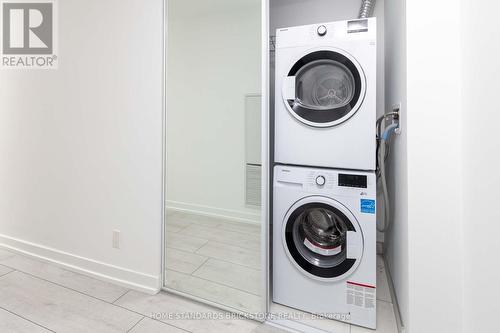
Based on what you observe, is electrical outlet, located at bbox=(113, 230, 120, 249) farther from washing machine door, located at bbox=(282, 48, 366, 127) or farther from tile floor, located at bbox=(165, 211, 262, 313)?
washing machine door, located at bbox=(282, 48, 366, 127)

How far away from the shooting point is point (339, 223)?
159cm

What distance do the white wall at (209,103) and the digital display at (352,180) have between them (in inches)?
21.7

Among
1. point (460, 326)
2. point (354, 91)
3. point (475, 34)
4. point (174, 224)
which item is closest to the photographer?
point (475, 34)

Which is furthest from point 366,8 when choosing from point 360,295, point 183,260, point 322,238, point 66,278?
point 66,278

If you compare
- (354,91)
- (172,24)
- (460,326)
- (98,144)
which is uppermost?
(172,24)

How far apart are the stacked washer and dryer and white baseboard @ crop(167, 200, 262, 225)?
204 millimetres

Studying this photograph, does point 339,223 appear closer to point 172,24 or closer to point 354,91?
point 354,91

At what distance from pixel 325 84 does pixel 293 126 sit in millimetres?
337

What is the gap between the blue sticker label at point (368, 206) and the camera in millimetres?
1411

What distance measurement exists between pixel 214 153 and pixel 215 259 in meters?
0.76

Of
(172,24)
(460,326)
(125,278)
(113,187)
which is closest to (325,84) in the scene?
(172,24)

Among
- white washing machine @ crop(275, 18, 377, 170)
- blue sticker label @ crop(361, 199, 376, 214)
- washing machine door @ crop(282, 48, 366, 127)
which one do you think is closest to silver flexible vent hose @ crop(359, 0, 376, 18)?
white washing machine @ crop(275, 18, 377, 170)

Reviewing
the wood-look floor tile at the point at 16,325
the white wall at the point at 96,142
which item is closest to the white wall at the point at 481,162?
the white wall at the point at 96,142

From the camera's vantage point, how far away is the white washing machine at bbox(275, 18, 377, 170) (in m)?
1.42
